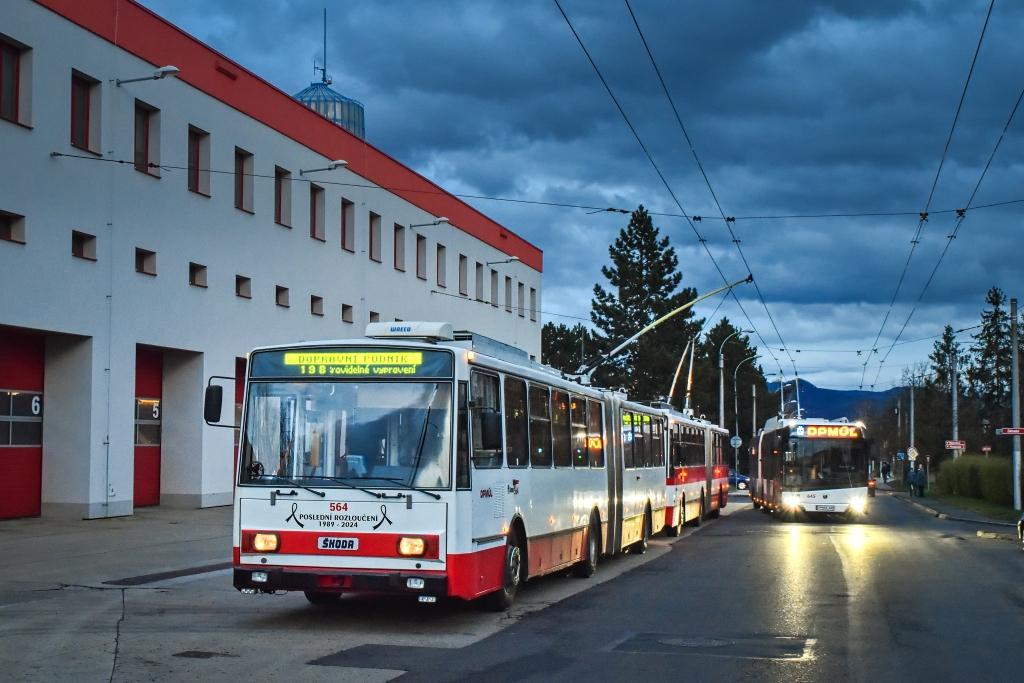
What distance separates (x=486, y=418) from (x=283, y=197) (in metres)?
24.1

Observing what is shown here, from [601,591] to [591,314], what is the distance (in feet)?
235

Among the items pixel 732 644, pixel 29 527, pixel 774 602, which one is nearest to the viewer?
pixel 732 644

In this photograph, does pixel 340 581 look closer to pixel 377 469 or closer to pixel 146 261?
pixel 377 469

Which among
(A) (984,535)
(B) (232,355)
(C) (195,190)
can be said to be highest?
(C) (195,190)

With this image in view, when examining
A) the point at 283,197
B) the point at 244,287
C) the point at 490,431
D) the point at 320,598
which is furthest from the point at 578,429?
the point at 283,197

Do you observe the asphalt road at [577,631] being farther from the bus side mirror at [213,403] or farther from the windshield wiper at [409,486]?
the bus side mirror at [213,403]

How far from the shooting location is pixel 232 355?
102ft

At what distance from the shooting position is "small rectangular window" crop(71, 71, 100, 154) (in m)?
25.4

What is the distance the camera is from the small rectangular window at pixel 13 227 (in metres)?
23.2

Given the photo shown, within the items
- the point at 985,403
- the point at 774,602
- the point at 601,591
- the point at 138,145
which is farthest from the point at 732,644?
the point at 985,403

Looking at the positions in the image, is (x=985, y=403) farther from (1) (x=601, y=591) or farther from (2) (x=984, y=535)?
(1) (x=601, y=591)

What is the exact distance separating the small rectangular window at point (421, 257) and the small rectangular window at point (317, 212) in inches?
320

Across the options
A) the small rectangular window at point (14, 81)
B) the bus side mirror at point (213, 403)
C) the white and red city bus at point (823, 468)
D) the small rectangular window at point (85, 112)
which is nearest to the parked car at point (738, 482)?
the white and red city bus at point (823, 468)

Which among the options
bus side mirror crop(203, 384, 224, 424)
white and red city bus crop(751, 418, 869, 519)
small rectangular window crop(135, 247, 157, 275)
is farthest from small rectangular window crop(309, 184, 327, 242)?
bus side mirror crop(203, 384, 224, 424)
